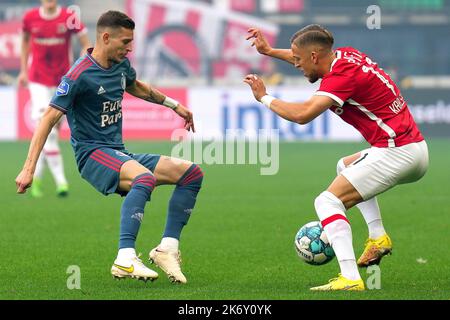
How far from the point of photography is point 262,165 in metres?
21.2

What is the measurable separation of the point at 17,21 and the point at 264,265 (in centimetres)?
3404

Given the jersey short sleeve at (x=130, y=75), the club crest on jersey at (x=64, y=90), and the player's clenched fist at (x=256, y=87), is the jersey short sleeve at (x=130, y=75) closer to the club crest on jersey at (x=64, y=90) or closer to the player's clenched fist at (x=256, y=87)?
the club crest on jersey at (x=64, y=90)

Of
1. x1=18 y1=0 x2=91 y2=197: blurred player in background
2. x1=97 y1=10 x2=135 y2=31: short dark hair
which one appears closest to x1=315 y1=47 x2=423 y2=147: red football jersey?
x1=97 y1=10 x2=135 y2=31: short dark hair

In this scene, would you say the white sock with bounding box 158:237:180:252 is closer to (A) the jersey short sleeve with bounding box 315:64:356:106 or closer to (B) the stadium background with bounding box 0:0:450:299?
(B) the stadium background with bounding box 0:0:450:299

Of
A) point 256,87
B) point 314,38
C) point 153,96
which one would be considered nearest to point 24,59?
point 153,96

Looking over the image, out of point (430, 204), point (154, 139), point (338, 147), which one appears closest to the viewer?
point (430, 204)

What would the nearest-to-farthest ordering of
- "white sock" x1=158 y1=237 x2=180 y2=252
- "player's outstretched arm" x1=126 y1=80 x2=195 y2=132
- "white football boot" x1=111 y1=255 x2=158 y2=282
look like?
"white football boot" x1=111 y1=255 x2=158 y2=282 → "white sock" x1=158 y1=237 x2=180 y2=252 → "player's outstretched arm" x1=126 y1=80 x2=195 y2=132

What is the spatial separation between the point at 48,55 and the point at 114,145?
22.0 ft

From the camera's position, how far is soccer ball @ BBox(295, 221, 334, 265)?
7.99 metres

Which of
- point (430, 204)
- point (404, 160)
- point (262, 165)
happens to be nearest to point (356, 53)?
point (404, 160)

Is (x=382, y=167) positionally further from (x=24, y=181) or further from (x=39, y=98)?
(x=39, y=98)

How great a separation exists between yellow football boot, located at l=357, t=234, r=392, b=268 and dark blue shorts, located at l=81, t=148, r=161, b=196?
192 cm
